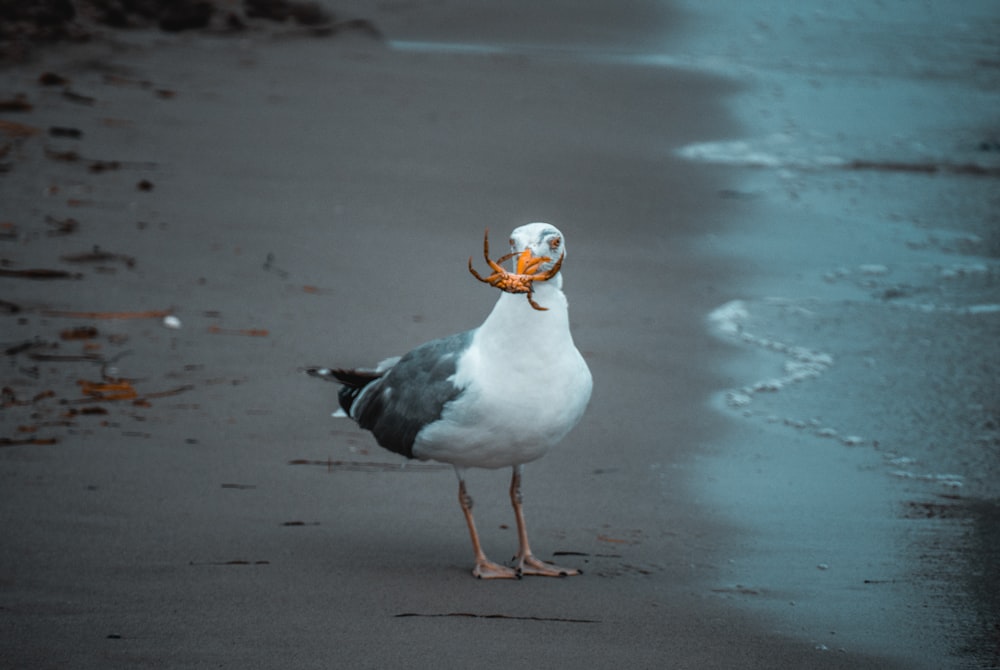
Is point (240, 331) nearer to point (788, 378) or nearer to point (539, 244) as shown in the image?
point (539, 244)

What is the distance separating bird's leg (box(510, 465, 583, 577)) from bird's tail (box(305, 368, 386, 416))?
2.33 feet

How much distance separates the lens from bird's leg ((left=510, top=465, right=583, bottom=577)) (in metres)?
4.19

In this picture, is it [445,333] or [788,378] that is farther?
[445,333]

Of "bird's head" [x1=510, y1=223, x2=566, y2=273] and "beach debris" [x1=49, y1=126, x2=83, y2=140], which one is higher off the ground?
"bird's head" [x1=510, y1=223, x2=566, y2=273]

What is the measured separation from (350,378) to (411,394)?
0.49 meters

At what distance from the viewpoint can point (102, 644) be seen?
334 centimetres

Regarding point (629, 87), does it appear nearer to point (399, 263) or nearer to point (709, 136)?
point (709, 136)

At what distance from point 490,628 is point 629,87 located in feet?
36.7

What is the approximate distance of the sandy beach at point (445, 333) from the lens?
147 inches

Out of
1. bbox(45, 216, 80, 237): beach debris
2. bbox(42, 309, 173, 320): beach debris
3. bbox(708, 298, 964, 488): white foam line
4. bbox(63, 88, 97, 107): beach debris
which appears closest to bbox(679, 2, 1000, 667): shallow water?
bbox(708, 298, 964, 488): white foam line

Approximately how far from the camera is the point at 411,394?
431 cm

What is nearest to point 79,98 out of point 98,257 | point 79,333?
point 98,257

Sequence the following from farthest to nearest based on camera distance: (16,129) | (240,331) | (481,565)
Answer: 1. (16,129)
2. (240,331)
3. (481,565)

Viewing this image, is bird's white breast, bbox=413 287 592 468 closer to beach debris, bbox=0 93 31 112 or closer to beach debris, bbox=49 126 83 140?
beach debris, bbox=49 126 83 140
